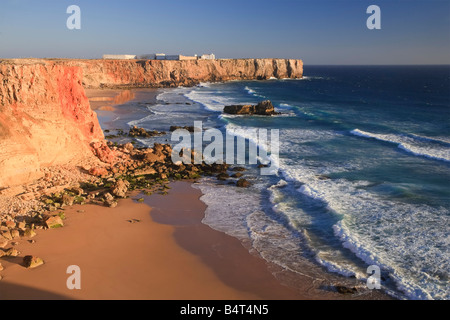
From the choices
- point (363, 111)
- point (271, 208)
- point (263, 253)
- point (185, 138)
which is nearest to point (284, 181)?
point (271, 208)

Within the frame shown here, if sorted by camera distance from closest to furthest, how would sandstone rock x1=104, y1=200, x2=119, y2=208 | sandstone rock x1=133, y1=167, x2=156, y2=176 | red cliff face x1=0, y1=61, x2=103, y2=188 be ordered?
sandstone rock x1=104, y1=200, x2=119, y2=208
red cliff face x1=0, y1=61, x2=103, y2=188
sandstone rock x1=133, y1=167, x2=156, y2=176

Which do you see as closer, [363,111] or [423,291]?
[423,291]

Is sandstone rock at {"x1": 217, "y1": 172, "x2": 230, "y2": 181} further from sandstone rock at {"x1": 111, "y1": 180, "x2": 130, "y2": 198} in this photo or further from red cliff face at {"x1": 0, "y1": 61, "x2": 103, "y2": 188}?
red cliff face at {"x1": 0, "y1": 61, "x2": 103, "y2": 188}

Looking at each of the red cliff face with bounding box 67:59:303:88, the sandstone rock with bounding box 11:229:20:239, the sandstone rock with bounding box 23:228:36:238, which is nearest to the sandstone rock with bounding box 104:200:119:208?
the sandstone rock with bounding box 23:228:36:238

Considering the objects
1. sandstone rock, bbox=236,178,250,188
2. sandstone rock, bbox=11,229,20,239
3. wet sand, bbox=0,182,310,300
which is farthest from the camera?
sandstone rock, bbox=236,178,250,188

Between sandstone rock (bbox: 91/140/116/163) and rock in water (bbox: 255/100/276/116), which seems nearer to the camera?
sandstone rock (bbox: 91/140/116/163)

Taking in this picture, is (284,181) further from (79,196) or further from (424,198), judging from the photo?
(79,196)
